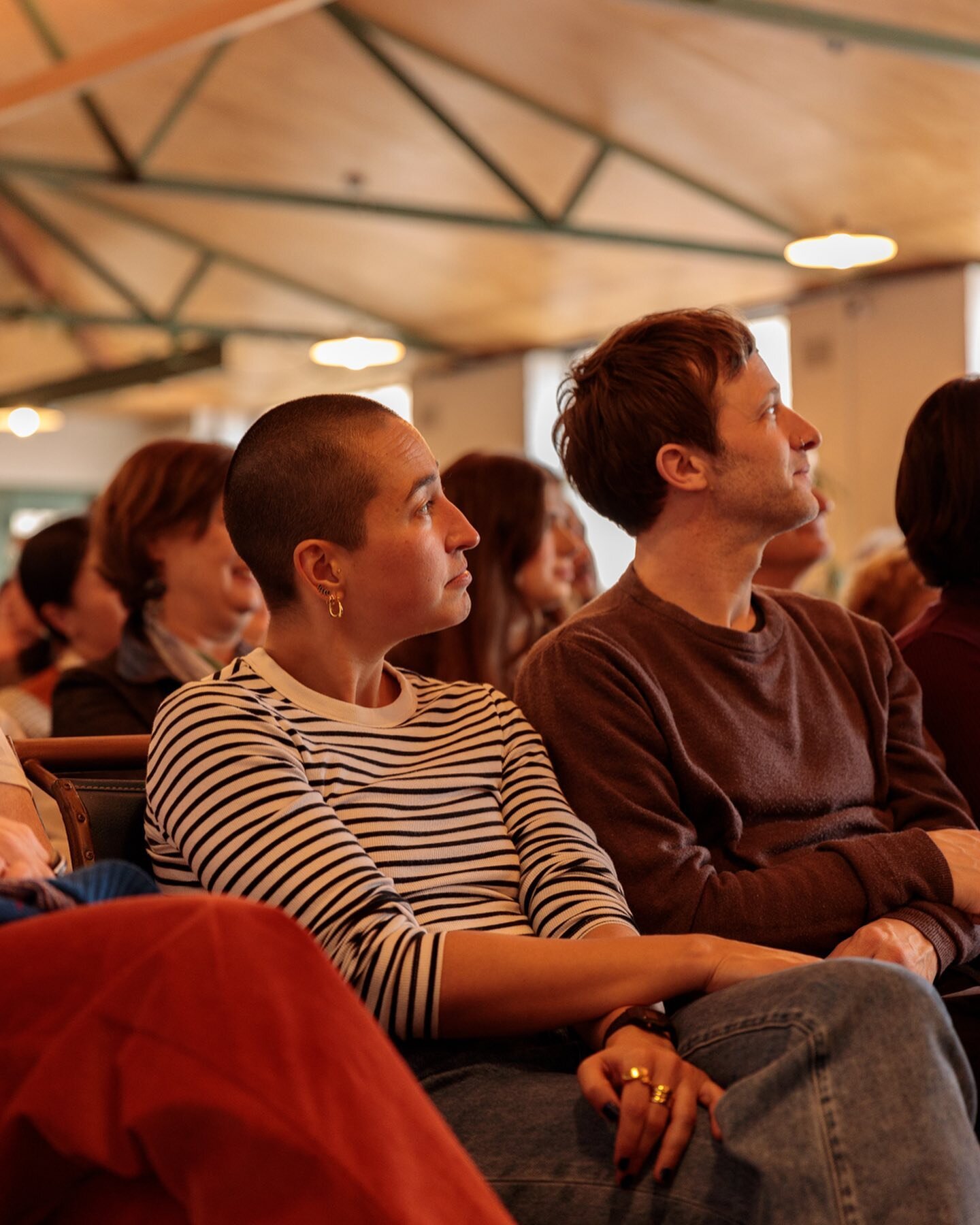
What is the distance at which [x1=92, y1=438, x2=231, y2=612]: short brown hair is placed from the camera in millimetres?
2836

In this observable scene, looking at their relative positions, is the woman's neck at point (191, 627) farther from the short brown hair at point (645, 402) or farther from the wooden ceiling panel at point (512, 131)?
the wooden ceiling panel at point (512, 131)

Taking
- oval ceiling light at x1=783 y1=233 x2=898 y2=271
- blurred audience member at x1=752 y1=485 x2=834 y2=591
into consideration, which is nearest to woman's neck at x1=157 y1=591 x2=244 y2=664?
blurred audience member at x1=752 y1=485 x2=834 y2=591

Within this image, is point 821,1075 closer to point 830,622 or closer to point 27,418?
point 830,622

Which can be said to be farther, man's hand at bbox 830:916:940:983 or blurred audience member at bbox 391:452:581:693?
blurred audience member at bbox 391:452:581:693

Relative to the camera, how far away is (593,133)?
870 cm

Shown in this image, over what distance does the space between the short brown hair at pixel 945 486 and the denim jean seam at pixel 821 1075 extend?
119cm

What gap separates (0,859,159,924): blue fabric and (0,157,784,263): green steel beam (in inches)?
295

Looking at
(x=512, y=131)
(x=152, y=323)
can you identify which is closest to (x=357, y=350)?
(x=512, y=131)

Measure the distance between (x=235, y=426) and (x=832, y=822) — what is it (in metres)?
14.3

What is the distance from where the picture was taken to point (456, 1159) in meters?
1.06

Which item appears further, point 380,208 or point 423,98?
point 380,208

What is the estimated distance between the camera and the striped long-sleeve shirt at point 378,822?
1.47 meters

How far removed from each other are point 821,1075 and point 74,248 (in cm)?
1127

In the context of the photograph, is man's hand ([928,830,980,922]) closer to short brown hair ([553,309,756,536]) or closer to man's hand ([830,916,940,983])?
man's hand ([830,916,940,983])
